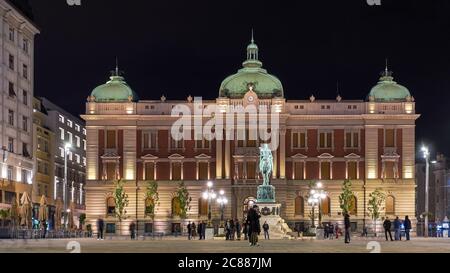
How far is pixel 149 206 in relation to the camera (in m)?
112

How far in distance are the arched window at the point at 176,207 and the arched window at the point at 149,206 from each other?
2.61 meters

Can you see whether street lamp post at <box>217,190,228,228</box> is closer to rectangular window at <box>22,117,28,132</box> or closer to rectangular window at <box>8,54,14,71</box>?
rectangular window at <box>22,117,28,132</box>

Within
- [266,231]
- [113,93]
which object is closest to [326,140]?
[113,93]

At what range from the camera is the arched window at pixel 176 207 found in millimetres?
111725

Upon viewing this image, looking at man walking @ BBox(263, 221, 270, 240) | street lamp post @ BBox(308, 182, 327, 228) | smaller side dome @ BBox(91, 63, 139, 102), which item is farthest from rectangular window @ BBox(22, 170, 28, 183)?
man walking @ BBox(263, 221, 270, 240)

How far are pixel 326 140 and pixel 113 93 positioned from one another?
25.8 meters

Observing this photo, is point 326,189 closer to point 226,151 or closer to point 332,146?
point 332,146

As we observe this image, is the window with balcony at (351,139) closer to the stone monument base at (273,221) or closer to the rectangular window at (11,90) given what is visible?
the stone monument base at (273,221)

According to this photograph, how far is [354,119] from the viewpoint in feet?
366

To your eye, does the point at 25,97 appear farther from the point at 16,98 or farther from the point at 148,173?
the point at 148,173

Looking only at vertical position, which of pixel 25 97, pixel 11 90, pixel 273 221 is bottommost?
pixel 273 221

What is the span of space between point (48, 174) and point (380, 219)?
129 feet

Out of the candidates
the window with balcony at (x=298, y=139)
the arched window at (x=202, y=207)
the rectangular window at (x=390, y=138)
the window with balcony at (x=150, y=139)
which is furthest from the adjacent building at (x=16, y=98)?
the rectangular window at (x=390, y=138)

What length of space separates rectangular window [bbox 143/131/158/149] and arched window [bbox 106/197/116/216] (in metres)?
7.38
